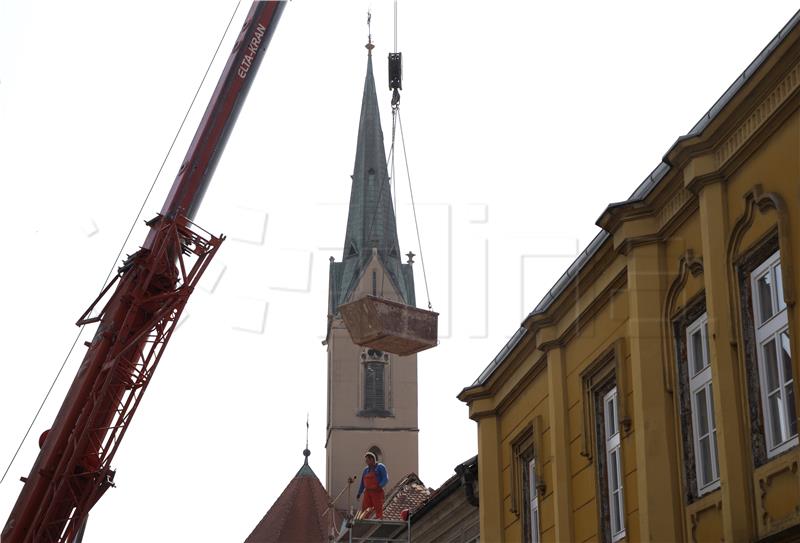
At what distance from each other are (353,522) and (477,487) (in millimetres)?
5502

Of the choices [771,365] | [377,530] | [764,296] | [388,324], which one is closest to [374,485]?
[377,530]

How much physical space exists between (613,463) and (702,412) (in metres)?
1.91

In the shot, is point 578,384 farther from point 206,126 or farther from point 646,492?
point 206,126

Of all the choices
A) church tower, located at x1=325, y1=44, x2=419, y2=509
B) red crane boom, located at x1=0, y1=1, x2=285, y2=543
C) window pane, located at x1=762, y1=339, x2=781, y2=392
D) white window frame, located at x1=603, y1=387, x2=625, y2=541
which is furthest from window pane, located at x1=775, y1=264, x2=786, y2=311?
church tower, located at x1=325, y1=44, x2=419, y2=509

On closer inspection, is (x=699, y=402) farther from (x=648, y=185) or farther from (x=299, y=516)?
(x=299, y=516)

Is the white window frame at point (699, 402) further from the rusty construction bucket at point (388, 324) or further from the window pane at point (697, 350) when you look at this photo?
the rusty construction bucket at point (388, 324)

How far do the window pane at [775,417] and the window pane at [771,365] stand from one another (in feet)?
0.25

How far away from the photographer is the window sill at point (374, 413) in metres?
63.7

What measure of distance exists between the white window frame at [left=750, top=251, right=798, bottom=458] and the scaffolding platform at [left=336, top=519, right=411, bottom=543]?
13.8m

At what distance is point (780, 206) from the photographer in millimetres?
9789

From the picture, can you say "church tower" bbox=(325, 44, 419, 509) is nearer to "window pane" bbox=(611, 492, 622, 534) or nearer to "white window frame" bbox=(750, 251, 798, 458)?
"window pane" bbox=(611, 492, 622, 534)

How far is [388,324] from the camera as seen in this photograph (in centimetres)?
1686

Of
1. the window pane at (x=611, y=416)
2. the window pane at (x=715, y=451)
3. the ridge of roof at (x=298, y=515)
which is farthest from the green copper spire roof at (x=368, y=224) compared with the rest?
the window pane at (x=715, y=451)

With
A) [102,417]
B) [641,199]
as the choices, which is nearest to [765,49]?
[641,199]
